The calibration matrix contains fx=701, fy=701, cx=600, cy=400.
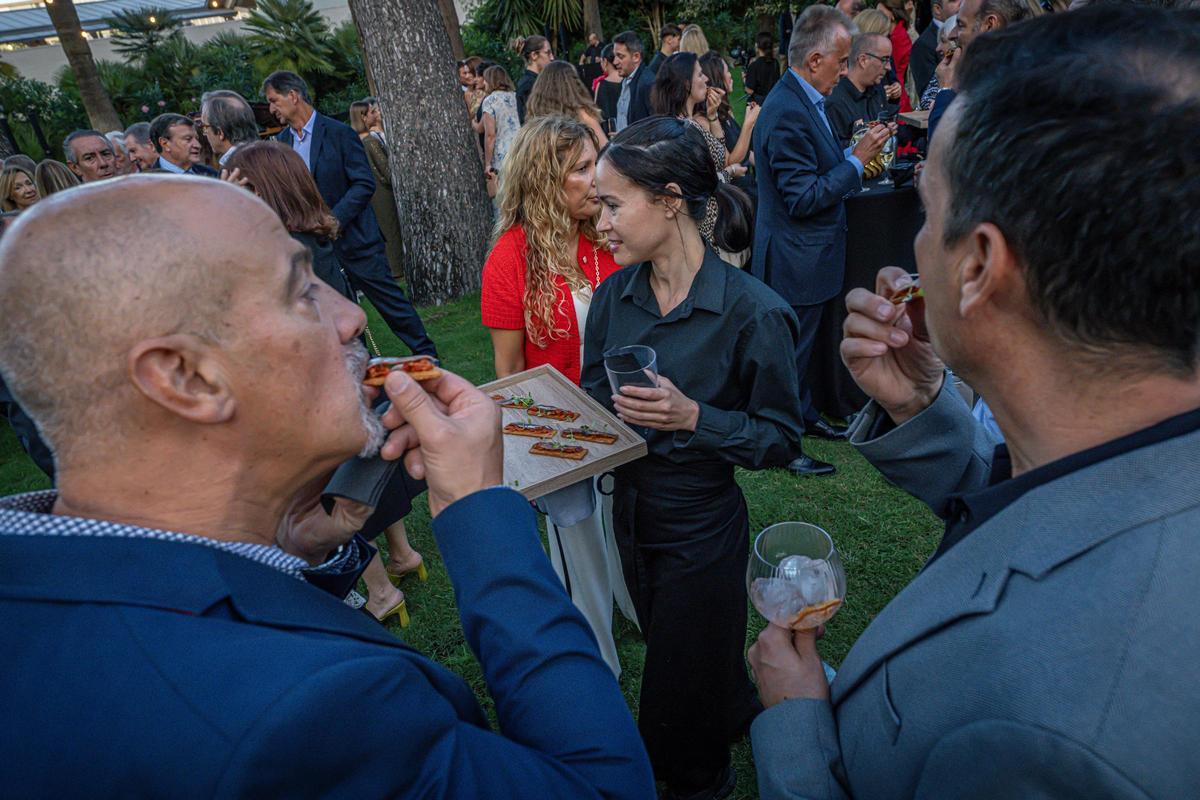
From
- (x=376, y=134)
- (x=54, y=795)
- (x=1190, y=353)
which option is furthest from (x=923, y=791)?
(x=376, y=134)

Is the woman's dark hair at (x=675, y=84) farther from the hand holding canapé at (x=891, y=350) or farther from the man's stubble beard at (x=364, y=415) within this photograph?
the man's stubble beard at (x=364, y=415)

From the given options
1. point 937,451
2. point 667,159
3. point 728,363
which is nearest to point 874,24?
point 667,159

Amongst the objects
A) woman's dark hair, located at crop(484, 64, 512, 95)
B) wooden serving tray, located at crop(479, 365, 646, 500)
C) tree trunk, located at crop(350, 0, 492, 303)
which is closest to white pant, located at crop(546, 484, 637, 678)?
wooden serving tray, located at crop(479, 365, 646, 500)

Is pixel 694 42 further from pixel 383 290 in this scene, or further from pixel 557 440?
pixel 557 440

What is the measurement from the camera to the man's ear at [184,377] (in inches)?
42.8

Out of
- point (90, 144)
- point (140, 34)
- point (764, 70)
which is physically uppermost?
point (140, 34)

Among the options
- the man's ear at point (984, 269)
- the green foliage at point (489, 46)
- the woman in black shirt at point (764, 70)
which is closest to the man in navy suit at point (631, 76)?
the woman in black shirt at point (764, 70)

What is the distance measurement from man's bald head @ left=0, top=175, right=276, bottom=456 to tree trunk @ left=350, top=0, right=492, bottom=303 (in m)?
7.85

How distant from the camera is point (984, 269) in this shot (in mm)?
1084

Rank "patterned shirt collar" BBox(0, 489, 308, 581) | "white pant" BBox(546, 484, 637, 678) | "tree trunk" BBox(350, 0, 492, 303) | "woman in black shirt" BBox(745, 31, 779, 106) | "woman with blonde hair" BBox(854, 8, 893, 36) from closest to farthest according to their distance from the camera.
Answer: "patterned shirt collar" BBox(0, 489, 308, 581)
"white pant" BBox(546, 484, 637, 678)
"woman with blonde hair" BBox(854, 8, 893, 36)
"tree trunk" BBox(350, 0, 492, 303)
"woman in black shirt" BBox(745, 31, 779, 106)

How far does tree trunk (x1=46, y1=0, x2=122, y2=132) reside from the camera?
15.6 m

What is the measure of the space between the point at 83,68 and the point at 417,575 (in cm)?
1754

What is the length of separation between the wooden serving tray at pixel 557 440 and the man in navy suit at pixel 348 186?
168 inches

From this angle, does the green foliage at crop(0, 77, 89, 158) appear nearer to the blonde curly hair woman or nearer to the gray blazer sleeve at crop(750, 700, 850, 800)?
the blonde curly hair woman
